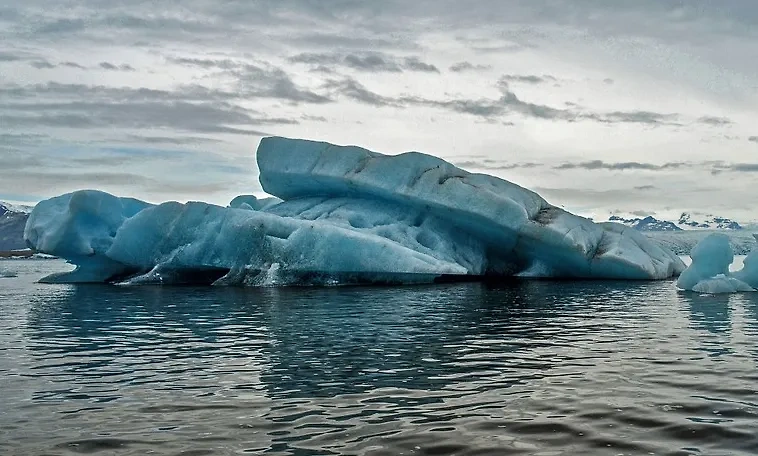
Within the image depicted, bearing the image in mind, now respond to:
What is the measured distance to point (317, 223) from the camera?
25.5m

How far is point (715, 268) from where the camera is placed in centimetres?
2345

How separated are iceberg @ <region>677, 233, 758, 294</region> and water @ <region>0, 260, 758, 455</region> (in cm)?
659

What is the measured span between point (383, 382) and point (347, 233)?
16.5 m

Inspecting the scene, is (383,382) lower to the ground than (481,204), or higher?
lower

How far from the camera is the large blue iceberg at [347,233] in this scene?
25531 millimetres

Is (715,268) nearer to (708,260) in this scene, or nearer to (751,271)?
(708,260)

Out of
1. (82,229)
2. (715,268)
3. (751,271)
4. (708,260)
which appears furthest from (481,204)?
(82,229)

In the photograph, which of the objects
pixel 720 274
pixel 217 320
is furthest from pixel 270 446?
pixel 720 274

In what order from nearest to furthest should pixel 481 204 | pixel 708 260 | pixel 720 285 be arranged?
→ pixel 720 285 < pixel 708 260 < pixel 481 204

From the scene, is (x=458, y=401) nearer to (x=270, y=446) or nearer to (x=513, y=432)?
(x=513, y=432)

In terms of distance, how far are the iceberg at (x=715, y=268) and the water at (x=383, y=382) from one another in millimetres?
6591

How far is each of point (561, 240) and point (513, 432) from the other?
22419 mm

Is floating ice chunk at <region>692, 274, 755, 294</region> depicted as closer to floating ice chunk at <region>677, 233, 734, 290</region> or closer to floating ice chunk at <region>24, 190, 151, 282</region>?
floating ice chunk at <region>677, 233, 734, 290</region>

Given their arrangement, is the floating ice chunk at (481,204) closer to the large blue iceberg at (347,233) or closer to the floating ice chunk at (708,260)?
the large blue iceberg at (347,233)
